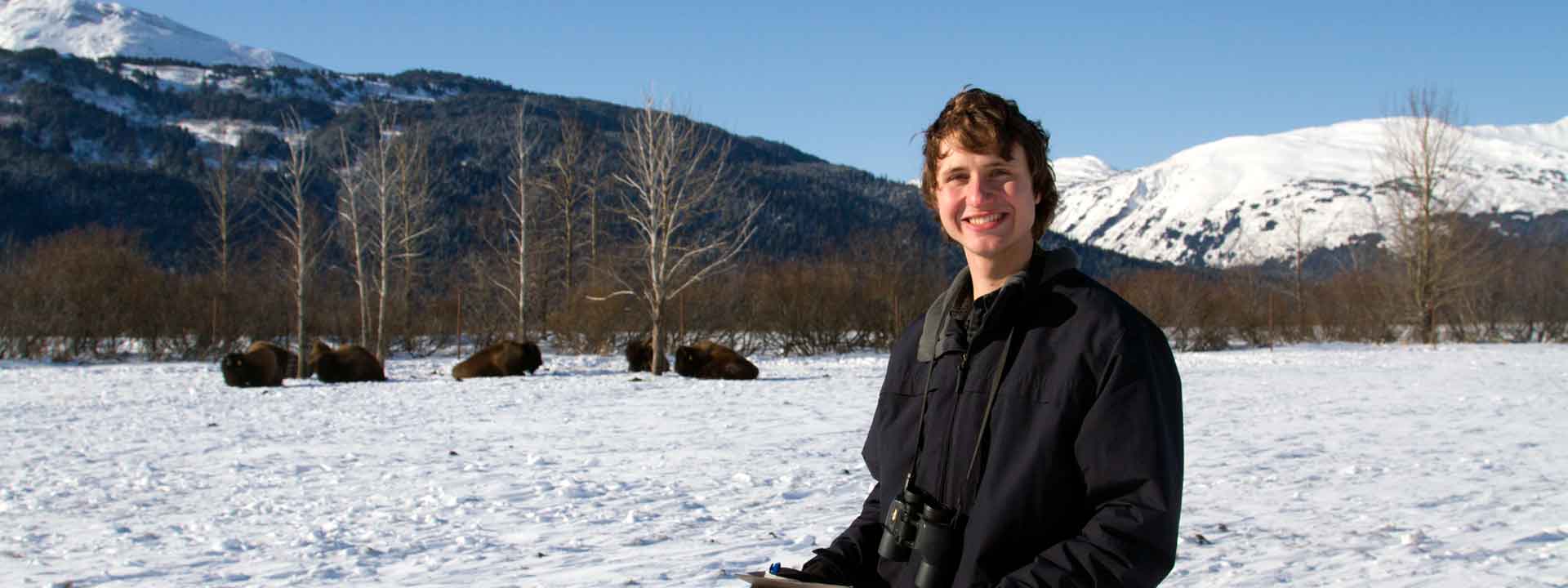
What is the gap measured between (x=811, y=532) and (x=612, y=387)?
46.8 ft

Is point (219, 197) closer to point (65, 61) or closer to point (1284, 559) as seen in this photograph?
point (1284, 559)

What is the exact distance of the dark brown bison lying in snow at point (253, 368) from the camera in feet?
69.2

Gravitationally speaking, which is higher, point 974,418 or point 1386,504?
point 974,418

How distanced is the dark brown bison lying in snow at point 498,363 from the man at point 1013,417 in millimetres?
22953

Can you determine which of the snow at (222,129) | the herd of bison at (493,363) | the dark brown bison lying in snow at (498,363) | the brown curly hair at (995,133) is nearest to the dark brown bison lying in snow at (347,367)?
the herd of bison at (493,363)

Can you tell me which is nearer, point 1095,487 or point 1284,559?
point 1095,487

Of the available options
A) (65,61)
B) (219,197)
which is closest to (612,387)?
(219,197)

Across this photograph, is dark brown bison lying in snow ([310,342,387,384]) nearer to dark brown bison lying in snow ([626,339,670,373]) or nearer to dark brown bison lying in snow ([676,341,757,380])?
dark brown bison lying in snow ([626,339,670,373])

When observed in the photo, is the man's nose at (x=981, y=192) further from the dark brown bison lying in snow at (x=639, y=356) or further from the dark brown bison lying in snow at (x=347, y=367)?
the dark brown bison lying in snow at (x=639, y=356)

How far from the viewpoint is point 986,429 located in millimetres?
2145

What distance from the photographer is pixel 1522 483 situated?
8172 millimetres

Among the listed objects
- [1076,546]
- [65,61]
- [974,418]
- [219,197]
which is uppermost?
[65,61]

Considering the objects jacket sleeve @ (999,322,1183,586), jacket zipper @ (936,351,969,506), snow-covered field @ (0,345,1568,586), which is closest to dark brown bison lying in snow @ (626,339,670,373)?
snow-covered field @ (0,345,1568,586)

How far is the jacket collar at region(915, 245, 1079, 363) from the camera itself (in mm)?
2223
